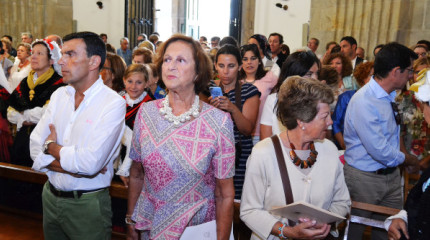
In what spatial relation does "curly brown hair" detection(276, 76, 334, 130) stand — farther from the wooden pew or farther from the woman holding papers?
the wooden pew

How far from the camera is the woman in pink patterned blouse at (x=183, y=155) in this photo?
1.99 meters

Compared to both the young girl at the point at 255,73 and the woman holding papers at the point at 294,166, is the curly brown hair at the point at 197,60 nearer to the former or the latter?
the woman holding papers at the point at 294,166

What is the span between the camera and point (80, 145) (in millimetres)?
2346

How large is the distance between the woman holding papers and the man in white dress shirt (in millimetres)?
826

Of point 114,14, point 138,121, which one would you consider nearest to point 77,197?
point 138,121

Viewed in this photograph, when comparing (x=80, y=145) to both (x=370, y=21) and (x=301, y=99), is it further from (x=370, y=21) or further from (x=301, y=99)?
(x=370, y=21)

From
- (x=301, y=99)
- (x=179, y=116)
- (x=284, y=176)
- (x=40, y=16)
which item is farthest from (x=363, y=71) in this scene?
(x=40, y=16)

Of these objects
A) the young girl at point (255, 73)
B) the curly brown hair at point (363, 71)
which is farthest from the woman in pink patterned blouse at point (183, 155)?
the curly brown hair at point (363, 71)

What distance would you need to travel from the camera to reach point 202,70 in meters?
2.12

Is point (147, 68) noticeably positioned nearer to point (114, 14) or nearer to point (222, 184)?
point (222, 184)

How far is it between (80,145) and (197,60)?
844 mm

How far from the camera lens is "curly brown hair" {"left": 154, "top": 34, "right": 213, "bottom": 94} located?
210 cm

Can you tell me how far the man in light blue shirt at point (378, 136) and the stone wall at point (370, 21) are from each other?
4.83m

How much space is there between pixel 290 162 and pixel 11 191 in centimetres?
302
